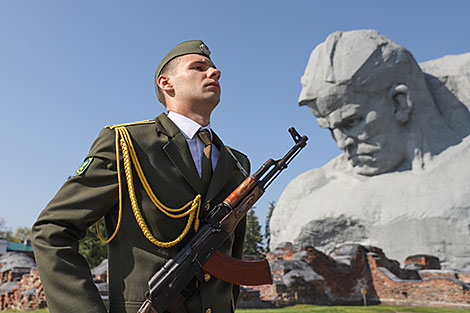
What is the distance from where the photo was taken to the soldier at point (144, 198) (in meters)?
1.63

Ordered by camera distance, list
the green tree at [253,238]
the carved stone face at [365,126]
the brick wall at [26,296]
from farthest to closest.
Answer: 1. the green tree at [253,238]
2. the carved stone face at [365,126]
3. the brick wall at [26,296]

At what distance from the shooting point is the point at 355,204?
73.3 ft

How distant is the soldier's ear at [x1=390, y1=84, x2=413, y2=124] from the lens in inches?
855

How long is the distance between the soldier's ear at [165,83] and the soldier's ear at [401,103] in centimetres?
2135

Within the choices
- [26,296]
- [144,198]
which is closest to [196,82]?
[144,198]

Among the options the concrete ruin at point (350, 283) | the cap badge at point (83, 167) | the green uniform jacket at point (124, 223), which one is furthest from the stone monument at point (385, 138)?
the cap badge at point (83, 167)

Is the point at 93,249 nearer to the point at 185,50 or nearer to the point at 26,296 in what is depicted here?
the point at 26,296

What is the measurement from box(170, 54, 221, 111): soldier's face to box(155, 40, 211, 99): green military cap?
1.4 inches

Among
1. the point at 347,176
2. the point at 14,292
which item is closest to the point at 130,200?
the point at 14,292

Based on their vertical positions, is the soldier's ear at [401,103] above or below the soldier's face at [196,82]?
above

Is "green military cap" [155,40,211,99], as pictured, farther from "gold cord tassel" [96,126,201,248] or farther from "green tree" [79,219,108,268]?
"green tree" [79,219,108,268]

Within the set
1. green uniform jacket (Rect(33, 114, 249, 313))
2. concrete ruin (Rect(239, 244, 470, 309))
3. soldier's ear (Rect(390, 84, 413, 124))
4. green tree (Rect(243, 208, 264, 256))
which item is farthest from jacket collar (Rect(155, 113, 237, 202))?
green tree (Rect(243, 208, 264, 256))

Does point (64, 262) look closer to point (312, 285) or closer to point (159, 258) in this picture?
point (159, 258)

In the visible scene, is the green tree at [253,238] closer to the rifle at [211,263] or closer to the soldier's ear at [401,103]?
the soldier's ear at [401,103]
